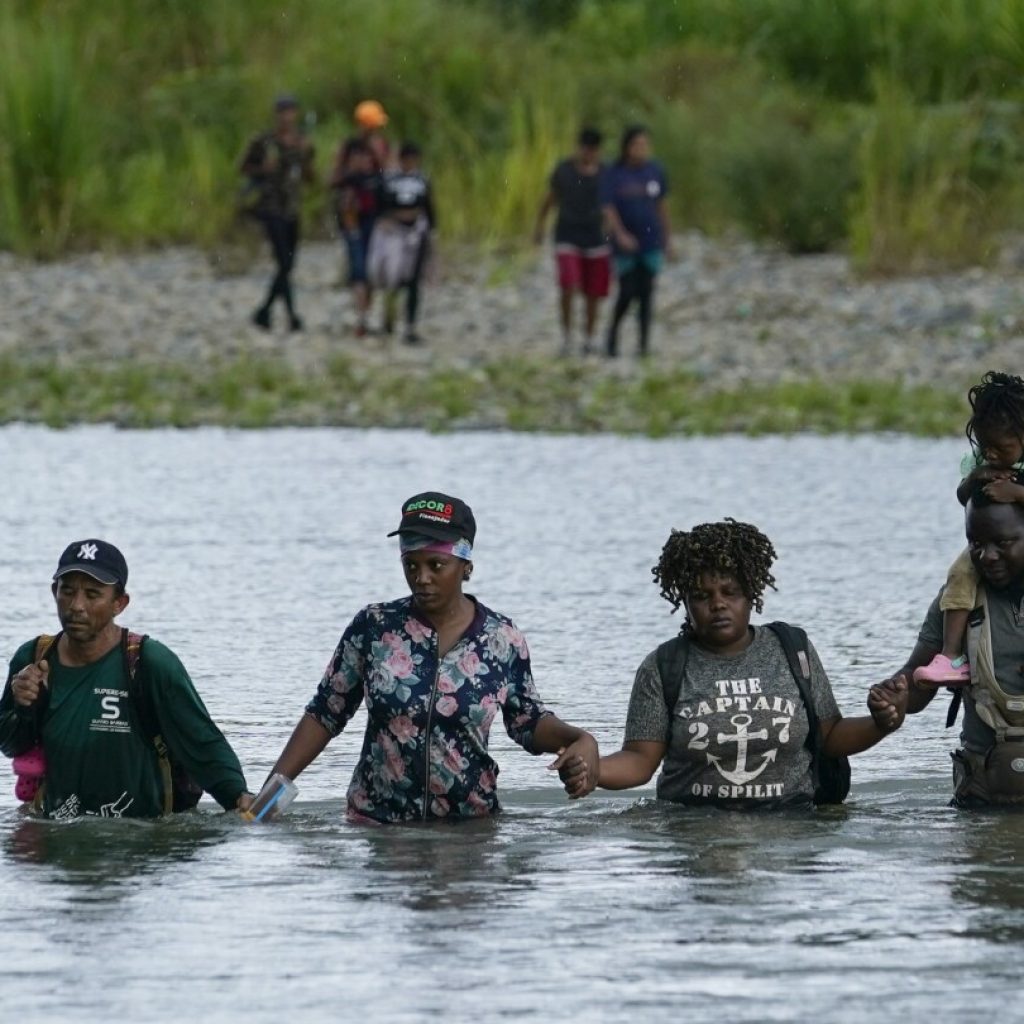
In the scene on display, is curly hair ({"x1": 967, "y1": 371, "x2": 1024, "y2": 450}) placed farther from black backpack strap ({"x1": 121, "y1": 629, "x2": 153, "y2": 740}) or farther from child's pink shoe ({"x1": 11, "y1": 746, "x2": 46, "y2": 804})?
child's pink shoe ({"x1": 11, "y1": 746, "x2": 46, "y2": 804})

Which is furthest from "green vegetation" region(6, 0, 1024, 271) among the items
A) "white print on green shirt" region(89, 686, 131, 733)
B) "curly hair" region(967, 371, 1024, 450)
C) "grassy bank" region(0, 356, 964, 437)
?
"white print on green shirt" region(89, 686, 131, 733)

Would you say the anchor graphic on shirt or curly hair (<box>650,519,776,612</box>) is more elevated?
curly hair (<box>650,519,776,612</box>)

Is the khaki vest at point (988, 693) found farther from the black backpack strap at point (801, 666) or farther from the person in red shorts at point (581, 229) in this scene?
the person in red shorts at point (581, 229)

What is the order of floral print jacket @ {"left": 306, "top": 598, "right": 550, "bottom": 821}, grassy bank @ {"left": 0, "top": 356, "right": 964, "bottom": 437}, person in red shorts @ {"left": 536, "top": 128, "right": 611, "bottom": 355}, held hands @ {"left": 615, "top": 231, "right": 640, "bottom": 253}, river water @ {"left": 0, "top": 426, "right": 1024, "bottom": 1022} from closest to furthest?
river water @ {"left": 0, "top": 426, "right": 1024, "bottom": 1022} < floral print jacket @ {"left": 306, "top": 598, "right": 550, "bottom": 821} < grassy bank @ {"left": 0, "top": 356, "right": 964, "bottom": 437} < held hands @ {"left": 615, "top": 231, "right": 640, "bottom": 253} < person in red shorts @ {"left": 536, "top": 128, "right": 611, "bottom": 355}

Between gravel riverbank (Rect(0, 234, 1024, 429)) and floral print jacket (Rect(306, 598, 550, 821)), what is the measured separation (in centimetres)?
1368

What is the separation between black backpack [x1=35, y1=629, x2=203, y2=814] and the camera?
7.13m

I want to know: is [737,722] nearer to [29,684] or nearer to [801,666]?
[801,666]

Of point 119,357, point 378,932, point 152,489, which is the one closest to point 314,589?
point 152,489

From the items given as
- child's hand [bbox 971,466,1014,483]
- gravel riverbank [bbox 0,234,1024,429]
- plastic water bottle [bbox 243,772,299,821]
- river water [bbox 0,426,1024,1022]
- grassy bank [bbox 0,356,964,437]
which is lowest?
river water [bbox 0,426,1024,1022]

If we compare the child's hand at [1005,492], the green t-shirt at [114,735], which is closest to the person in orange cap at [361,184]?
the green t-shirt at [114,735]

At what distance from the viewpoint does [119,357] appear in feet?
80.3

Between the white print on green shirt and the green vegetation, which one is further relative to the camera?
the green vegetation

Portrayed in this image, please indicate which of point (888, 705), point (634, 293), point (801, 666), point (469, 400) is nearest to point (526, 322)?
point (634, 293)

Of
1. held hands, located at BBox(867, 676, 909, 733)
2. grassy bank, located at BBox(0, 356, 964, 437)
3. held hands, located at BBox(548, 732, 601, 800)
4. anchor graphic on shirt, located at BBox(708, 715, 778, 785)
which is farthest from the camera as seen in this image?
grassy bank, located at BBox(0, 356, 964, 437)
